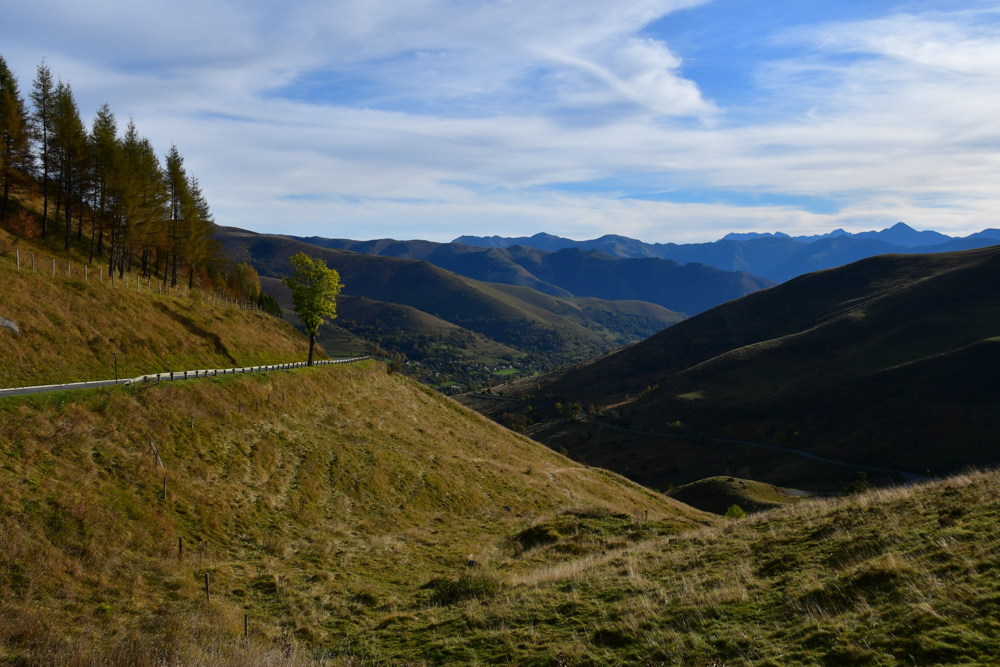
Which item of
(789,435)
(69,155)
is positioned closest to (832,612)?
(69,155)

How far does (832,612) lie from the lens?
35.7ft

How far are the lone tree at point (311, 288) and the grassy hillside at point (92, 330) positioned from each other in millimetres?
7990

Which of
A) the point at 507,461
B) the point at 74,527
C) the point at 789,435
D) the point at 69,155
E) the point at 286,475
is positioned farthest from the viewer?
the point at 789,435

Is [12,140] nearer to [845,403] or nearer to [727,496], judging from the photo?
[727,496]

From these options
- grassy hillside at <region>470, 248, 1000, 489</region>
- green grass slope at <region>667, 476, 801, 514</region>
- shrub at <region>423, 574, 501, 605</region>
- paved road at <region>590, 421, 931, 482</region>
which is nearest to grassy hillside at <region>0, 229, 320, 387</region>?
shrub at <region>423, 574, 501, 605</region>

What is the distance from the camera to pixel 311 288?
54.5m

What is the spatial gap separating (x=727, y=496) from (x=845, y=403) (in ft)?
295

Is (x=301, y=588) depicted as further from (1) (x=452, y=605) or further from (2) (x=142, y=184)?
(2) (x=142, y=184)

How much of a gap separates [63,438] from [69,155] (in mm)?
56381

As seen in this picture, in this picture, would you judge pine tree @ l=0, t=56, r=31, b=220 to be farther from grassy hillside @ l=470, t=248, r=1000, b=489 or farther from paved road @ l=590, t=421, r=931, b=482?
paved road @ l=590, t=421, r=931, b=482

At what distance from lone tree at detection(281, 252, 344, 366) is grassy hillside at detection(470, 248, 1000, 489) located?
108981 millimetres

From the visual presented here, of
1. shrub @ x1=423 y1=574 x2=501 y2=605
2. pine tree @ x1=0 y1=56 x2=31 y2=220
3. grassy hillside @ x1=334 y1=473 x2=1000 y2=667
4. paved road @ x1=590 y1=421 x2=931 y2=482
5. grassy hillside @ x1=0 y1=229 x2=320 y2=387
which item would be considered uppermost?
pine tree @ x1=0 y1=56 x2=31 y2=220

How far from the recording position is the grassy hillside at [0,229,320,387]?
31.2 meters

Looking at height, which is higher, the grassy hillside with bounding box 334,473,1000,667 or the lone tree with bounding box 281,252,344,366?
the lone tree with bounding box 281,252,344,366
